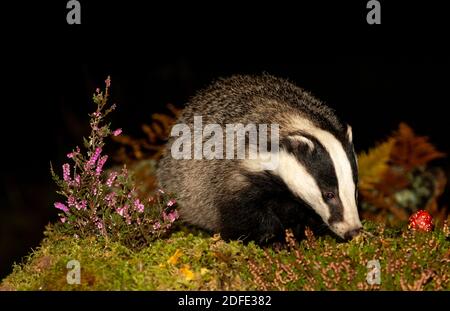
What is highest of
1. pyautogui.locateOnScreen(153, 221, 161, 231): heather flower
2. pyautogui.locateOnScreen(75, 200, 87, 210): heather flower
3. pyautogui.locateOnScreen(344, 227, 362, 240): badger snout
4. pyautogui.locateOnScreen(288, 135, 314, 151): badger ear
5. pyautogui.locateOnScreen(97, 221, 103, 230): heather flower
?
pyautogui.locateOnScreen(288, 135, 314, 151): badger ear

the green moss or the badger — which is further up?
the badger

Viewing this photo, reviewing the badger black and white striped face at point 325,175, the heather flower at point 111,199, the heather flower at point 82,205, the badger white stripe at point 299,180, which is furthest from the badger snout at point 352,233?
the heather flower at point 82,205

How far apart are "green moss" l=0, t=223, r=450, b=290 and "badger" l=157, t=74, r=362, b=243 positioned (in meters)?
0.43

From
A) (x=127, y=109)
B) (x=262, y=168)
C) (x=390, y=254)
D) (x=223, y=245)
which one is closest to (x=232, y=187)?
(x=262, y=168)

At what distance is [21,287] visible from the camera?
498 centimetres

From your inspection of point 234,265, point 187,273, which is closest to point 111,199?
point 187,273

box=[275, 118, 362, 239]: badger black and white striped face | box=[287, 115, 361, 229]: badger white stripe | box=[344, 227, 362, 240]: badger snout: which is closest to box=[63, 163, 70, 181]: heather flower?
box=[275, 118, 362, 239]: badger black and white striped face

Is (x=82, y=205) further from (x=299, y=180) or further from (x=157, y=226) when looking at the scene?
(x=299, y=180)

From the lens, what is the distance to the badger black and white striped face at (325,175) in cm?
538

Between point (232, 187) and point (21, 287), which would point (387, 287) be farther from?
point (21, 287)

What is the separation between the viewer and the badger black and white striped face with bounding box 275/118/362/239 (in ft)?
17.6

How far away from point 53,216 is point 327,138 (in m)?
6.99

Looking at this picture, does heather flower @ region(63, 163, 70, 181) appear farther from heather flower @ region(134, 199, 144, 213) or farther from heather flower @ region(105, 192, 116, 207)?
heather flower @ region(134, 199, 144, 213)

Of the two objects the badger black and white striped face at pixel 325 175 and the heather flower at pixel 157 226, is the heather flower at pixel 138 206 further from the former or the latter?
the badger black and white striped face at pixel 325 175
